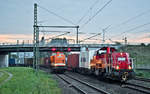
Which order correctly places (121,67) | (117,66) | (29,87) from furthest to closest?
(121,67), (117,66), (29,87)

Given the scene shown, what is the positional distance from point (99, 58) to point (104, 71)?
2335 mm

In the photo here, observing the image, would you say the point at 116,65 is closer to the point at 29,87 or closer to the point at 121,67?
the point at 121,67

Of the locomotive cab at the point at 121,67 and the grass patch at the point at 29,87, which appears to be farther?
the locomotive cab at the point at 121,67

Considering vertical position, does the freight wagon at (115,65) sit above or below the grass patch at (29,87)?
above

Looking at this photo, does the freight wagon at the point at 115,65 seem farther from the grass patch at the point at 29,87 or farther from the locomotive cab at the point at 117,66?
the grass patch at the point at 29,87

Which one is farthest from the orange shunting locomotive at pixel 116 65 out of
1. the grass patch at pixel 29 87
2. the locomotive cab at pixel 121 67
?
the grass patch at pixel 29 87

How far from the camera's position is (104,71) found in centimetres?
2091

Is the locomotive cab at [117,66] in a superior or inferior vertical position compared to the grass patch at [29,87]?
superior

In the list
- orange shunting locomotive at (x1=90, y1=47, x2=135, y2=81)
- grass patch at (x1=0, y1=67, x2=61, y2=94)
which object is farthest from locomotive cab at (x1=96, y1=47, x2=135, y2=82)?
grass patch at (x1=0, y1=67, x2=61, y2=94)

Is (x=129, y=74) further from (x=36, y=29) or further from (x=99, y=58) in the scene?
(x=36, y=29)

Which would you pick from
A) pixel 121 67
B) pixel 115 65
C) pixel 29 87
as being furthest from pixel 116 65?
pixel 29 87

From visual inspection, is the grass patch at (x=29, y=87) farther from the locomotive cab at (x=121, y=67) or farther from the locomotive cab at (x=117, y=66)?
the locomotive cab at (x=121, y=67)

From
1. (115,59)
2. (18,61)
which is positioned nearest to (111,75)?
(115,59)

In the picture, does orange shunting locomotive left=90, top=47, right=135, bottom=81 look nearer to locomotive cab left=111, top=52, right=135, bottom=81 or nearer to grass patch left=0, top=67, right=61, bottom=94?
locomotive cab left=111, top=52, right=135, bottom=81
